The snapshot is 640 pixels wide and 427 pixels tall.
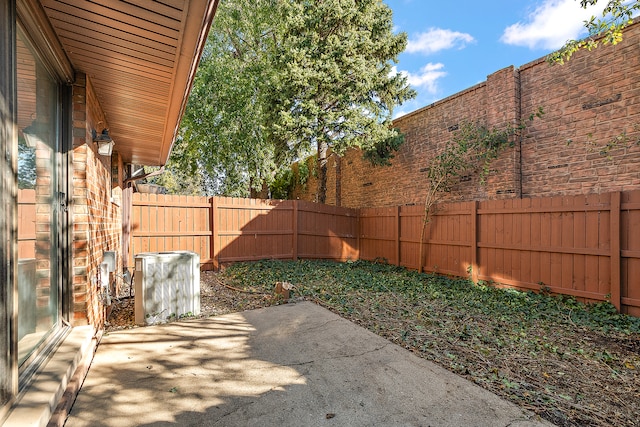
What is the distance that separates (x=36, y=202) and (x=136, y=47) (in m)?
1.26

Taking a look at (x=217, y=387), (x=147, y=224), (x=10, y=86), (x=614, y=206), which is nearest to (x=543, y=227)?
(x=614, y=206)

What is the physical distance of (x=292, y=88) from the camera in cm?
902

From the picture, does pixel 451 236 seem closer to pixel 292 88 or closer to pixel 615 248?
pixel 615 248

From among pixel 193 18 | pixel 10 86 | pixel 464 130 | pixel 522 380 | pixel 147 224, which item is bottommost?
pixel 522 380

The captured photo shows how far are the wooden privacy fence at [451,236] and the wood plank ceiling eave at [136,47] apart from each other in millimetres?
4013

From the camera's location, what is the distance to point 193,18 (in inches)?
68.7

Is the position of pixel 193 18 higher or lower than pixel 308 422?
higher

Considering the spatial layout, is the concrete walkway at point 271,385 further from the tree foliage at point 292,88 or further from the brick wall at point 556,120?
the tree foliage at point 292,88

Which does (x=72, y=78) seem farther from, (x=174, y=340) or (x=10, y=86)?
(x=174, y=340)

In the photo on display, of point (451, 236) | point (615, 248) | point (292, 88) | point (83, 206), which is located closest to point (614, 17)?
point (615, 248)

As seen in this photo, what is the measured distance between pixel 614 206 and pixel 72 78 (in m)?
6.66

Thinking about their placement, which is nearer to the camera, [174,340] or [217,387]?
[217,387]

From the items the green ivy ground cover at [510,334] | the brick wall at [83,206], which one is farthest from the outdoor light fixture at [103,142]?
the green ivy ground cover at [510,334]

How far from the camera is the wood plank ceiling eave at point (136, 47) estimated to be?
68.2 inches
